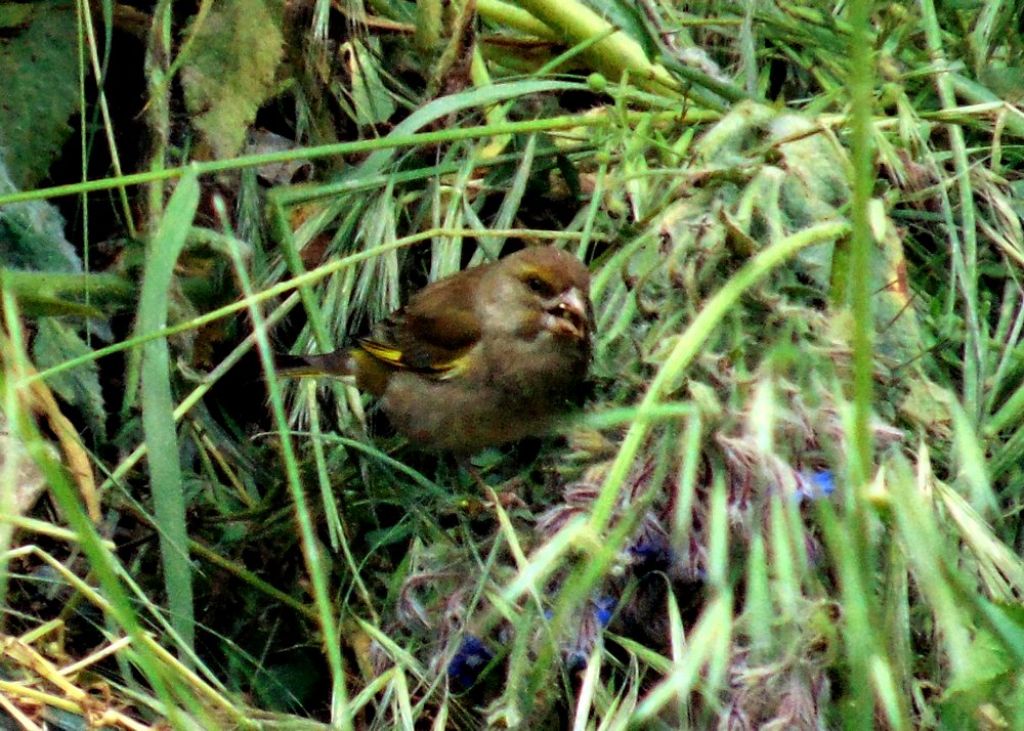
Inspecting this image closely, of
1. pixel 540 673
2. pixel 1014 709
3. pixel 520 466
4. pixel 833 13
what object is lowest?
pixel 520 466

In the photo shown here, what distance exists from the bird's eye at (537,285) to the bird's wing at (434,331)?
11 centimetres

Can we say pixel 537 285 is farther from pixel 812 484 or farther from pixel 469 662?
pixel 812 484

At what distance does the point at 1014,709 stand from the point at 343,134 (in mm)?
2102

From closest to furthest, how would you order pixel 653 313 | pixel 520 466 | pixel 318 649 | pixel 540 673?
pixel 540 673 < pixel 653 313 < pixel 318 649 < pixel 520 466

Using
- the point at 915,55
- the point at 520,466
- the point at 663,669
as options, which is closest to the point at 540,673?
the point at 663,669

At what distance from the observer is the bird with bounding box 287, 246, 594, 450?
8.95 feet

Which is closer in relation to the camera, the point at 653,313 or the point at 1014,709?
the point at 1014,709

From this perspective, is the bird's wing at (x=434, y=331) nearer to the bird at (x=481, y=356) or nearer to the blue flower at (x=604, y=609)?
the bird at (x=481, y=356)

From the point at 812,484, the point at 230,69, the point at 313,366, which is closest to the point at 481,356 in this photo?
the point at 313,366

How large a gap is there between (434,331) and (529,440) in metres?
0.33

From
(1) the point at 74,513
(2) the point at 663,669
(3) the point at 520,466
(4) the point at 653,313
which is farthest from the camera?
(3) the point at 520,466

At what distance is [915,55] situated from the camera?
9.78 feet

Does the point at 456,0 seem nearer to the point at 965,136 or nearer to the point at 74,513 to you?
the point at 965,136

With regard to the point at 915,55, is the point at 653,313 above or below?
below
